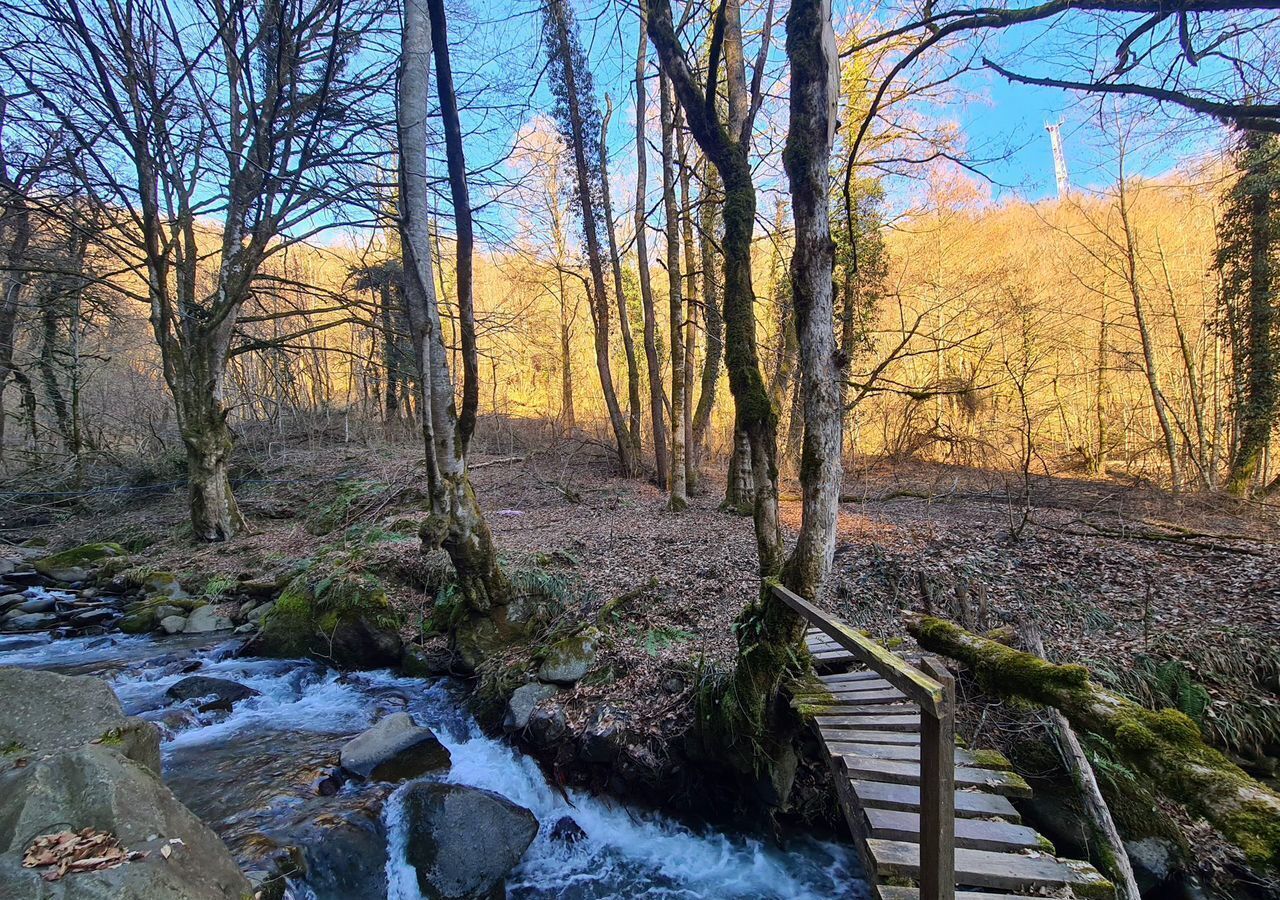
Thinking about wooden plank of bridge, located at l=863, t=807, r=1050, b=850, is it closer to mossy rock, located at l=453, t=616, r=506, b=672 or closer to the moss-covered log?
the moss-covered log

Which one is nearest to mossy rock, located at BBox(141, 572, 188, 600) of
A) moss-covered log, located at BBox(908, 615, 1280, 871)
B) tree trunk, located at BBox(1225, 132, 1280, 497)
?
moss-covered log, located at BBox(908, 615, 1280, 871)

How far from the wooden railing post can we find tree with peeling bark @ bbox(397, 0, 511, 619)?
17.1 ft

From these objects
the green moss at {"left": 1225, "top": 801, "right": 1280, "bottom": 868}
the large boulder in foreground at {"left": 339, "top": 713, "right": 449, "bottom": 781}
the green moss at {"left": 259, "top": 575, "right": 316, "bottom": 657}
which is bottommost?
the large boulder in foreground at {"left": 339, "top": 713, "right": 449, "bottom": 781}

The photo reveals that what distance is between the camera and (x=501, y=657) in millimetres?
6387

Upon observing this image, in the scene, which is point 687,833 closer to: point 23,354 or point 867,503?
point 867,503

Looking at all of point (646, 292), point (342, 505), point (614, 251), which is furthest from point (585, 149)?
point (342, 505)

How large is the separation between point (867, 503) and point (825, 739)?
8517 millimetres

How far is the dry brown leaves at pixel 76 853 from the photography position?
2252 mm

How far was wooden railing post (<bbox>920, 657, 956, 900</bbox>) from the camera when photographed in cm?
216

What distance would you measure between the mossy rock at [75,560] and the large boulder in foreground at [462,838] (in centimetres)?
959

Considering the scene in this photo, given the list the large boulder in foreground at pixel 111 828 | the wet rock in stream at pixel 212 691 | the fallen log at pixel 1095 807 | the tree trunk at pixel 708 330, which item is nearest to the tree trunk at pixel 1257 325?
the tree trunk at pixel 708 330

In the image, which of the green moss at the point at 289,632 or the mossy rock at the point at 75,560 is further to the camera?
the mossy rock at the point at 75,560

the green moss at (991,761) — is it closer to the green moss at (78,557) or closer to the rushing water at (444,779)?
the rushing water at (444,779)

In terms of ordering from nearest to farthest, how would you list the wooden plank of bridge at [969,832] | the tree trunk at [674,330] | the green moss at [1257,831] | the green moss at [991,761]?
the green moss at [1257,831]
the wooden plank of bridge at [969,832]
the green moss at [991,761]
the tree trunk at [674,330]
